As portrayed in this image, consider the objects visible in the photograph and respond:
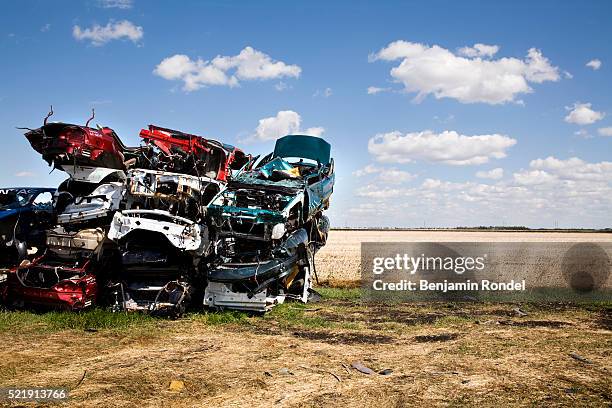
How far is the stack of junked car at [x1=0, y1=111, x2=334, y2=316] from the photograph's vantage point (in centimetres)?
1021

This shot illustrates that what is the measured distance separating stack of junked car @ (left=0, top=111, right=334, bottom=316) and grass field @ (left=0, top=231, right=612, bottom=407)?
601 millimetres

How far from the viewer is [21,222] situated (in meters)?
11.8

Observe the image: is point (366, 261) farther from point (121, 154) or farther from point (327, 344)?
point (327, 344)

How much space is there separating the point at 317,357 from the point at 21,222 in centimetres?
817

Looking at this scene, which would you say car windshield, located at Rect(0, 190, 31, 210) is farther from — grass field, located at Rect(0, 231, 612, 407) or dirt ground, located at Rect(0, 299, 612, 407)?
dirt ground, located at Rect(0, 299, 612, 407)

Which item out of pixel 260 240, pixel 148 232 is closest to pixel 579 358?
pixel 260 240

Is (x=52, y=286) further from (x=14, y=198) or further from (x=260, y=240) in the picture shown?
(x=260, y=240)

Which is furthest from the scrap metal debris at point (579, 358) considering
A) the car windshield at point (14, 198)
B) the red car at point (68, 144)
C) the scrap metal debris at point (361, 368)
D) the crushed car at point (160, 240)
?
the car windshield at point (14, 198)

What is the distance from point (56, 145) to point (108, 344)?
192 inches

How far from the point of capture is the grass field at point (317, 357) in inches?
224

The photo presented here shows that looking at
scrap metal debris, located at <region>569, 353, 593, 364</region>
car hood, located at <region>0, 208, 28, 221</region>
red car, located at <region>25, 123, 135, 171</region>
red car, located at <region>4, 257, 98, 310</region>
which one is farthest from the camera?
car hood, located at <region>0, 208, 28, 221</region>

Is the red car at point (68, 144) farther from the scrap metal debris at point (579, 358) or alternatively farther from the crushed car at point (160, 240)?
the scrap metal debris at point (579, 358)

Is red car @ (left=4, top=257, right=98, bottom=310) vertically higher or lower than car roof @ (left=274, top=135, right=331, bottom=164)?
lower

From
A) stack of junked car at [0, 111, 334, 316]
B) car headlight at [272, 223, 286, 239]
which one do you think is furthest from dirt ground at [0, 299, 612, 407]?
car headlight at [272, 223, 286, 239]
